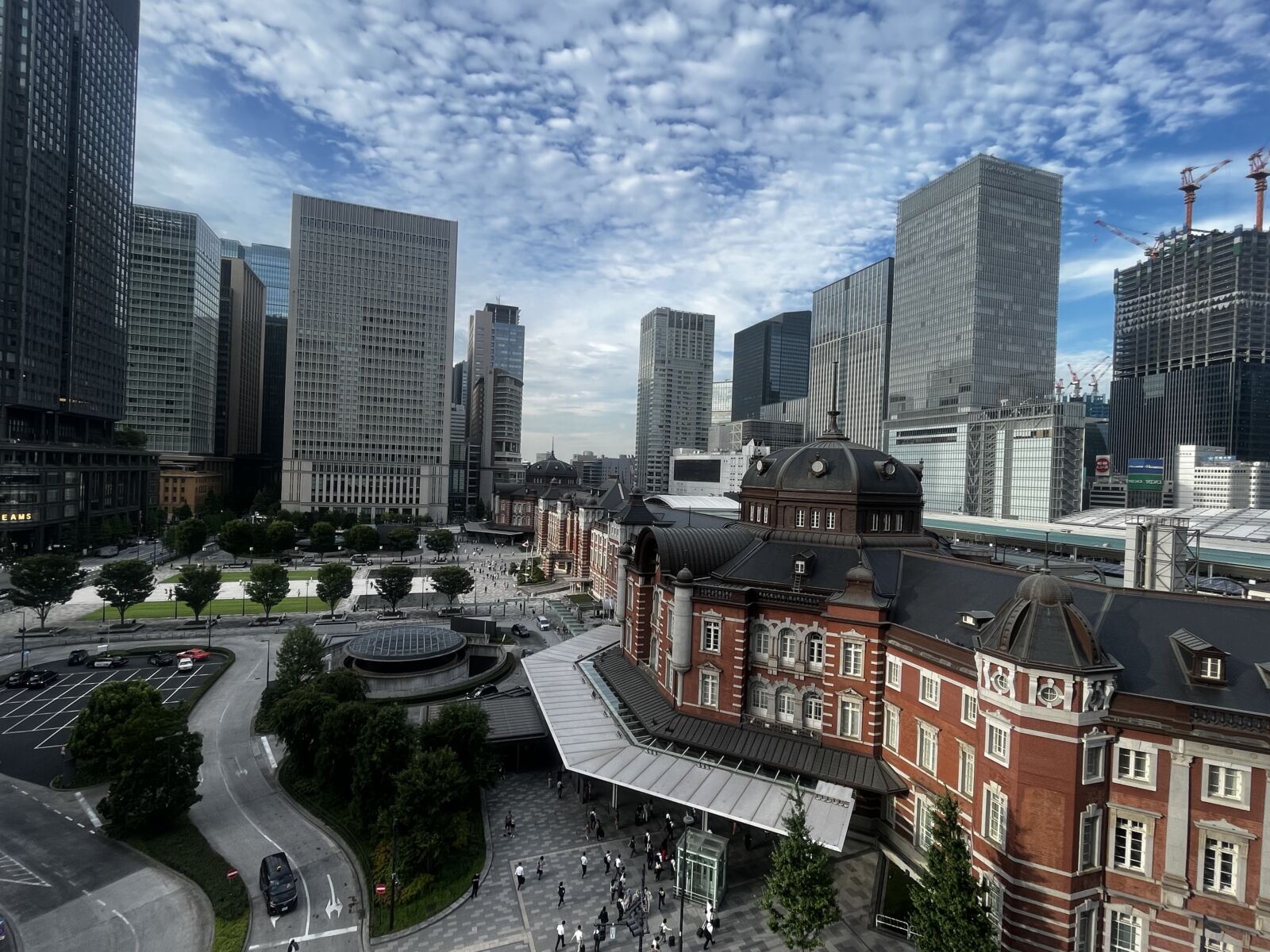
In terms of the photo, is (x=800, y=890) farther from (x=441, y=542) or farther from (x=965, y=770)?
(x=441, y=542)

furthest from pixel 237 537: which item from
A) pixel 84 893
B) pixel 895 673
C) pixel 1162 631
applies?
pixel 1162 631

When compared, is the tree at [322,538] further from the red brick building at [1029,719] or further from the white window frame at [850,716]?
the white window frame at [850,716]

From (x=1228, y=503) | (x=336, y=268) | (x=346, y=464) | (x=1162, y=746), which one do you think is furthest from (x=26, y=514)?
(x=1228, y=503)

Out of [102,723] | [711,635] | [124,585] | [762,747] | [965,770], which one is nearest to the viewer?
[965,770]

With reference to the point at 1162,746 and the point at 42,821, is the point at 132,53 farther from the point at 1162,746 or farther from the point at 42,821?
the point at 1162,746

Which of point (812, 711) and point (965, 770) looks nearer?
point (965, 770)
